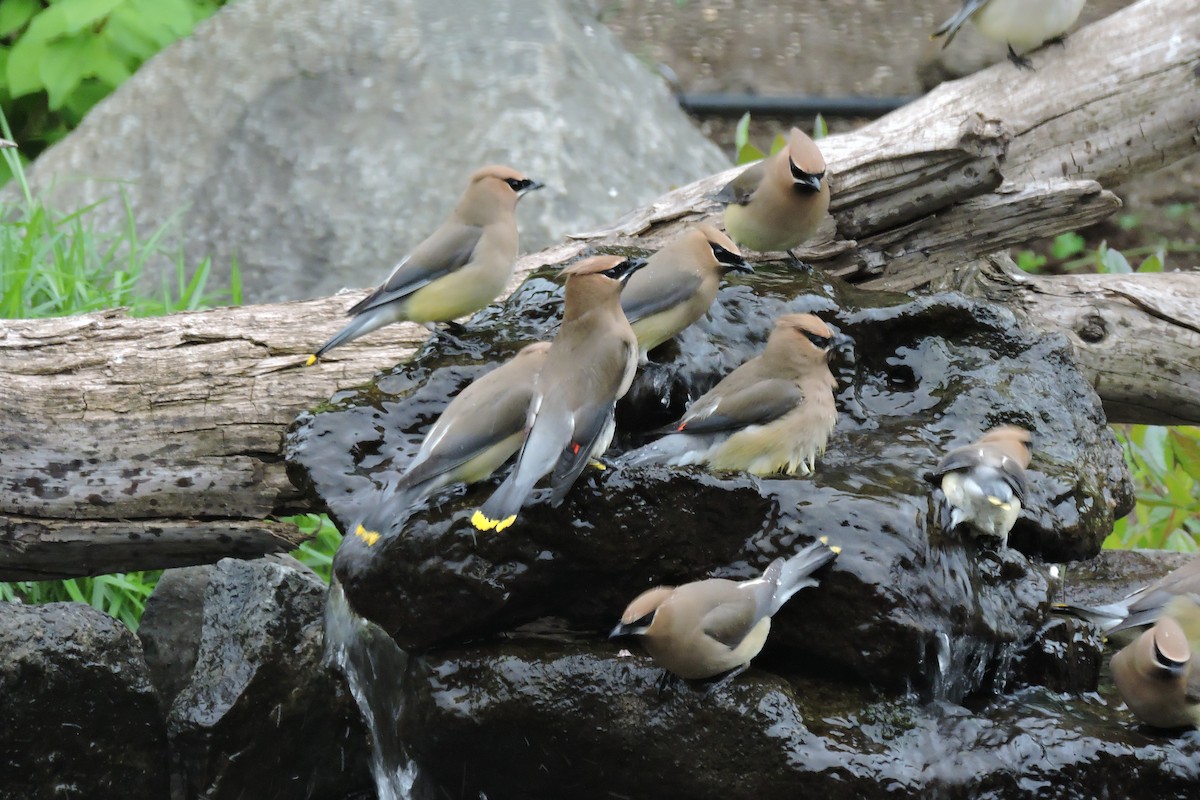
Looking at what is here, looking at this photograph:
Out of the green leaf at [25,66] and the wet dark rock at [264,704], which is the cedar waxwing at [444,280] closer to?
the wet dark rock at [264,704]

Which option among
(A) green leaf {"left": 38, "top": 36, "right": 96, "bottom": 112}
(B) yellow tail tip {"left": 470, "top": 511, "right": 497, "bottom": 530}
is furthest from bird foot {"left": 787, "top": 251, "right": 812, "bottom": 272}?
(A) green leaf {"left": 38, "top": 36, "right": 96, "bottom": 112}

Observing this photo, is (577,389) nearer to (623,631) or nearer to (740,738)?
(623,631)

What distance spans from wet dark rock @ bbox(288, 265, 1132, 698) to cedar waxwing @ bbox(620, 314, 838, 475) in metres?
0.13

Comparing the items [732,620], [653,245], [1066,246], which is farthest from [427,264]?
[1066,246]

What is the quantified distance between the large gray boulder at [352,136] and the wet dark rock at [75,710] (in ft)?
9.48

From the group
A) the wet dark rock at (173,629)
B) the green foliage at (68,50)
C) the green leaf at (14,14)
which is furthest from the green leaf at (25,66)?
the wet dark rock at (173,629)

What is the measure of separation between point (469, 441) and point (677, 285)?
92 cm

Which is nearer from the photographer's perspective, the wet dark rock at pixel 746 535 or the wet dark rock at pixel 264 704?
the wet dark rock at pixel 746 535

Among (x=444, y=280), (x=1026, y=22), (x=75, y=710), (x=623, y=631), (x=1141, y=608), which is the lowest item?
(x=75, y=710)

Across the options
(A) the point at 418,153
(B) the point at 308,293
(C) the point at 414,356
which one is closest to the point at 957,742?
(C) the point at 414,356

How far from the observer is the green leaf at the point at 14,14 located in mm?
7930

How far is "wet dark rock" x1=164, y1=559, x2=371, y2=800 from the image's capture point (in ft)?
15.2

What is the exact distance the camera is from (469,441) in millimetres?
3717

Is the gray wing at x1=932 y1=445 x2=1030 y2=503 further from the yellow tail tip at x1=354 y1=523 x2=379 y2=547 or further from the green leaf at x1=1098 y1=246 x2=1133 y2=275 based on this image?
the green leaf at x1=1098 y1=246 x2=1133 y2=275
